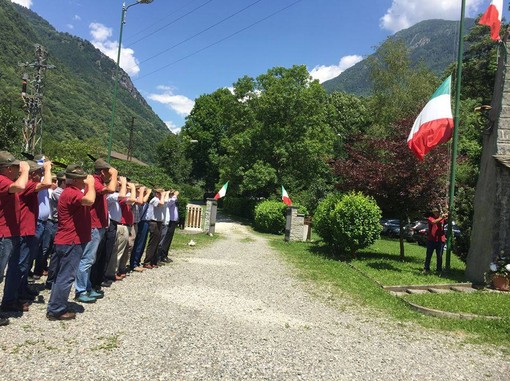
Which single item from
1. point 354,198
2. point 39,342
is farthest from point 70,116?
point 39,342

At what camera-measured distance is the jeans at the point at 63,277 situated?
16.8ft

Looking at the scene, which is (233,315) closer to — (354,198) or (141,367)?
(141,367)

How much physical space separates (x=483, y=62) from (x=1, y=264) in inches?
1775

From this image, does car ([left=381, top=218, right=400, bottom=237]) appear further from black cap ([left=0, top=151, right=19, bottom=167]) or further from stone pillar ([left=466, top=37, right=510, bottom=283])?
black cap ([left=0, top=151, right=19, bottom=167])

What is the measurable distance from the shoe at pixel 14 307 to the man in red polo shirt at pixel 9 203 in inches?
14.3

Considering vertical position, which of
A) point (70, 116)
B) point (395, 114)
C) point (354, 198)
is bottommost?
point (354, 198)

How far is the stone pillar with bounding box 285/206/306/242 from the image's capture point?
768 inches

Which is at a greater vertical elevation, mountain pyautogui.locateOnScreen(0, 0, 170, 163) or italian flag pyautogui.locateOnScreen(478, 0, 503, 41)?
mountain pyautogui.locateOnScreen(0, 0, 170, 163)

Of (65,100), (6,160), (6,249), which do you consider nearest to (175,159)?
(65,100)

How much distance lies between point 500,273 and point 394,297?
2592mm

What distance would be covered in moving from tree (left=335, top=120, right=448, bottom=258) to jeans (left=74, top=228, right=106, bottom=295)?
9.05 metres

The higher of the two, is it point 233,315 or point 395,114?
point 395,114

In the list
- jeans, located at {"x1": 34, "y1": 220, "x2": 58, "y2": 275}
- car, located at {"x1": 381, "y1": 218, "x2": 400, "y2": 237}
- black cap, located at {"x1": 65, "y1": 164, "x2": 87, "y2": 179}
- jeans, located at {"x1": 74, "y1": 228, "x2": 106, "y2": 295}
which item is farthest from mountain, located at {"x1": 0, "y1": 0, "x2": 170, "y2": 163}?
black cap, located at {"x1": 65, "y1": 164, "x2": 87, "y2": 179}

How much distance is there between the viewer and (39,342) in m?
Answer: 4.36
